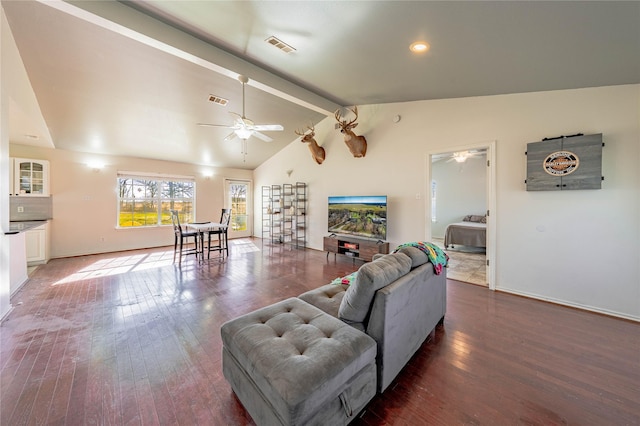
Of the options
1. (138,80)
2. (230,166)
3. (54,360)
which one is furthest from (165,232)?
(54,360)

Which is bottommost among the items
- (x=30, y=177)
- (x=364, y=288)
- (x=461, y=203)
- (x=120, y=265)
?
(x=120, y=265)

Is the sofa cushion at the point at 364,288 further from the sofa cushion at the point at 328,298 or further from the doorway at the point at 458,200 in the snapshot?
the doorway at the point at 458,200

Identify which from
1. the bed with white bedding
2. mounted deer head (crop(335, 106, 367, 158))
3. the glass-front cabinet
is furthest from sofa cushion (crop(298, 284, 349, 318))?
the glass-front cabinet

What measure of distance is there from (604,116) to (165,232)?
8.96 meters

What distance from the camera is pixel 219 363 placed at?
6.39 ft

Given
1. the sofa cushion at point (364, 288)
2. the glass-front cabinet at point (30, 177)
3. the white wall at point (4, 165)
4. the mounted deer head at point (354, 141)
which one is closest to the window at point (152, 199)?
the glass-front cabinet at point (30, 177)

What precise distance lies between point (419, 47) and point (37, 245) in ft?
24.0

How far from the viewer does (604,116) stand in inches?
110

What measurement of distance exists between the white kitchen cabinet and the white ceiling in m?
1.80

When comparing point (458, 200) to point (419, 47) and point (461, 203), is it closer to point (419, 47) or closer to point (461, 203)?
point (461, 203)

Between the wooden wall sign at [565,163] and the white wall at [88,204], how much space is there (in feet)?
26.5

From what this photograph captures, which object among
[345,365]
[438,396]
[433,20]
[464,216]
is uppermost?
[433,20]

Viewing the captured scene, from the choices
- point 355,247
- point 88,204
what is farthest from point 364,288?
point 88,204

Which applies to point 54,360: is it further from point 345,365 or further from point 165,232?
point 165,232
